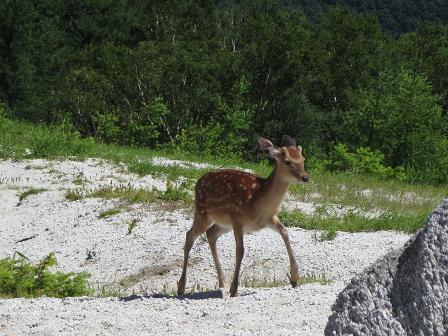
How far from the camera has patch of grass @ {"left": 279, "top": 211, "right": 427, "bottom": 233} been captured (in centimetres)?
1408

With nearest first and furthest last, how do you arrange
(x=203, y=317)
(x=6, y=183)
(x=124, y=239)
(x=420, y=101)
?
(x=203, y=317)
(x=124, y=239)
(x=6, y=183)
(x=420, y=101)

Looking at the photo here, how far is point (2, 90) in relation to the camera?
4916 cm

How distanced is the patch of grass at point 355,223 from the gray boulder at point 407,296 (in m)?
8.67

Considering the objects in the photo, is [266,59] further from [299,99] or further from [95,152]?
[95,152]

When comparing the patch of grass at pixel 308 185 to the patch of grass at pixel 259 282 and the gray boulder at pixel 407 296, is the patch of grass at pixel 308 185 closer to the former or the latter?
the patch of grass at pixel 259 282

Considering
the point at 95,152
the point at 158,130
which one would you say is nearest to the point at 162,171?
the point at 95,152

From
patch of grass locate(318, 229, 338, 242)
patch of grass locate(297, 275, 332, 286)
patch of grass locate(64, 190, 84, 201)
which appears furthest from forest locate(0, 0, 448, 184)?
patch of grass locate(297, 275, 332, 286)

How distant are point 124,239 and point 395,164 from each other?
26.5 meters

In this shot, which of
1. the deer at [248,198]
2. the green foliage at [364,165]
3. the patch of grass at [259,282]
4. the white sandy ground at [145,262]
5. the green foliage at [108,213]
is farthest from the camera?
the green foliage at [364,165]

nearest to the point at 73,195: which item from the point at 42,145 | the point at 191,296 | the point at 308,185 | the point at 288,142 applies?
the point at 42,145

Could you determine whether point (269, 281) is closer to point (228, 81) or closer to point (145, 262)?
point (145, 262)

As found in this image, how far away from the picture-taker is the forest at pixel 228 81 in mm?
38906

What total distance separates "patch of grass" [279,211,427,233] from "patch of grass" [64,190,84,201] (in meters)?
4.14

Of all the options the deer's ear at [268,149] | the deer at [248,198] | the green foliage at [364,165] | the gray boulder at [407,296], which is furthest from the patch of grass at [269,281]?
the green foliage at [364,165]
